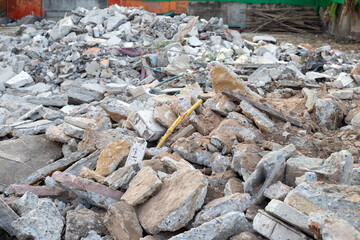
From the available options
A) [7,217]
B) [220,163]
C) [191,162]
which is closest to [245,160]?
[220,163]

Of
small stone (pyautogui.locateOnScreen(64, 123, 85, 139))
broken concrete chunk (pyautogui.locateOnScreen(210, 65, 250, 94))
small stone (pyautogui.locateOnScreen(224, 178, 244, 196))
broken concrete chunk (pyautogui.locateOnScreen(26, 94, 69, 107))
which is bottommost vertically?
broken concrete chunk (pyautogui.locateOnScreen(26, 94, 69, 107))

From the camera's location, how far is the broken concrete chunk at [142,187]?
2.89 meters

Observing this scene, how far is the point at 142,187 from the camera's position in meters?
2.98

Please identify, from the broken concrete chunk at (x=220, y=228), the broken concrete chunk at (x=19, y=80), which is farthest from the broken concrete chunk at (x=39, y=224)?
the broken concrete chunk at (x=19, y=80)

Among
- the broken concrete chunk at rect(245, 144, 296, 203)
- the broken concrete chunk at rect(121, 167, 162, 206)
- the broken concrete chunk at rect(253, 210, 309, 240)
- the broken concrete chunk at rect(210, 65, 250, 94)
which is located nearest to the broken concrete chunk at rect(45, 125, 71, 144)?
the broken concrete chunk at rect(121, 167, 162, 206)

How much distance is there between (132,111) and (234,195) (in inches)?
96.8

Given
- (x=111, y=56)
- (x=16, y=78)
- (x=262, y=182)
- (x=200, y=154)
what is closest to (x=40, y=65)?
(x=16, y=78)

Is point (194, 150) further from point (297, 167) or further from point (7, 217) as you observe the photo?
point (7, 217)

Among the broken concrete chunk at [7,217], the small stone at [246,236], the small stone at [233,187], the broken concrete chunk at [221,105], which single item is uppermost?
the broken concrete chunk at [221,105]

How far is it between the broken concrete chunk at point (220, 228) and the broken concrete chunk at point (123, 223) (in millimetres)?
415

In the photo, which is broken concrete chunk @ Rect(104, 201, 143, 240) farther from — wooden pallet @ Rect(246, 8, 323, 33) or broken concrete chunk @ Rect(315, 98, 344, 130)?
wooden pallet @ Rect(246, 8, 323, 33)

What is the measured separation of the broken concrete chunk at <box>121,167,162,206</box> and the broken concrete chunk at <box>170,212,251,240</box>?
22.3 inches

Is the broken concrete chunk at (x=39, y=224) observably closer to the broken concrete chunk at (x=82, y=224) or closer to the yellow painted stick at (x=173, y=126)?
the broken concrete chunk at (x=82, y=224)

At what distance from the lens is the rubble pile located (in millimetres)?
2449
